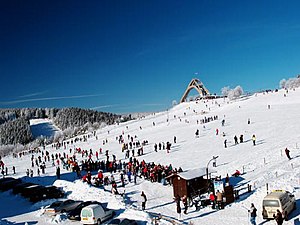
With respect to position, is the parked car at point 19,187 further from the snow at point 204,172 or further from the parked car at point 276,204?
the parked car at point 276,204

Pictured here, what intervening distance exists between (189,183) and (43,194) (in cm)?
1118

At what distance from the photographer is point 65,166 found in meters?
36.4

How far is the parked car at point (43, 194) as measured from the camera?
25516mm

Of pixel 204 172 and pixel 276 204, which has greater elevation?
pixel 204 172

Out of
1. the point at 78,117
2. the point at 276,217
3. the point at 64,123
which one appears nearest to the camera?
the point at 276,217

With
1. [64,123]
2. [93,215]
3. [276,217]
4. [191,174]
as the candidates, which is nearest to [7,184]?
[93,215]

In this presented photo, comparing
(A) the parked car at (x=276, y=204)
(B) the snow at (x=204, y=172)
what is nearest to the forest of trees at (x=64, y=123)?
(B) the snow at (x=204, y=172)

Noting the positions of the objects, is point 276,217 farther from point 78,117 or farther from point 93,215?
point 78,117

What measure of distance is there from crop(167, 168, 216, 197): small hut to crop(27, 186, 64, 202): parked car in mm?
9427

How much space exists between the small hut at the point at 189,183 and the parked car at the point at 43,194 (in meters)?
9.43

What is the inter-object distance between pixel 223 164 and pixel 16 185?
17469 mm

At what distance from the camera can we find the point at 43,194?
25562 millimetres

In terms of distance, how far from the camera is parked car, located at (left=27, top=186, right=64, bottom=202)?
25516 millimetres

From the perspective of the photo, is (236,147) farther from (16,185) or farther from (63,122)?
(63,122)
